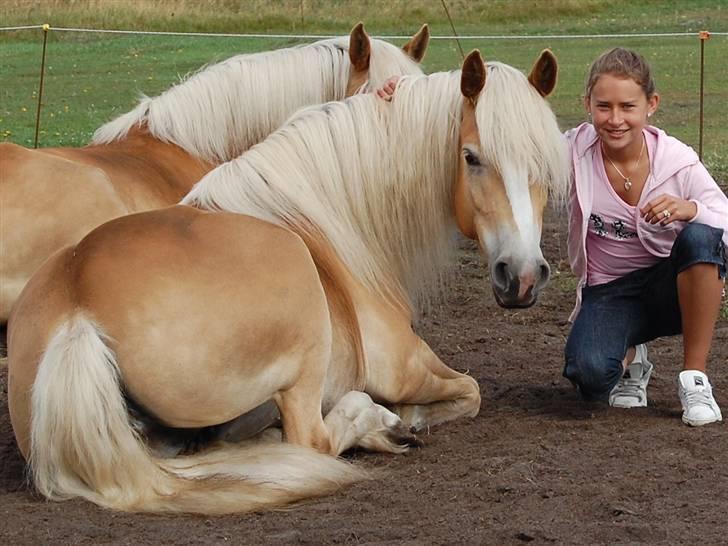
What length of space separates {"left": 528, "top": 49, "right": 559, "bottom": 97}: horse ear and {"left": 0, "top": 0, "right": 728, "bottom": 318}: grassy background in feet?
30.4

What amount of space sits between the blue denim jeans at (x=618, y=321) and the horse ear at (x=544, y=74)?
77 cm

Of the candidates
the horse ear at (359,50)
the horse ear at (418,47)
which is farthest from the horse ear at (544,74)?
the horse ear at (418,47)

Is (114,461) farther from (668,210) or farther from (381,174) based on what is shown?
(668,210)

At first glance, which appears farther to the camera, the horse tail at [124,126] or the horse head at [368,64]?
the horse tail at [124,126]

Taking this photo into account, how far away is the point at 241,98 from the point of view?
592 cm

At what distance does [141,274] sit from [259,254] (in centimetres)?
43

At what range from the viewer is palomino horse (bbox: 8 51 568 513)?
3508mm

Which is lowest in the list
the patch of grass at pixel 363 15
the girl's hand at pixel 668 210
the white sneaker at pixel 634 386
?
the white sneaker at pixel 634 386

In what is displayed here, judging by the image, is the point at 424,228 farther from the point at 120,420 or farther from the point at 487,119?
the point at 120,420

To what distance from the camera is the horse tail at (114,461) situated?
339cm

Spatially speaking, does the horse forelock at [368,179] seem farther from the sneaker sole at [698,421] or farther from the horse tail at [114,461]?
the sneaker sole at [698,421]

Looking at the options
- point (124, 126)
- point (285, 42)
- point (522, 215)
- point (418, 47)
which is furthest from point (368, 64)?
point (285, 42)

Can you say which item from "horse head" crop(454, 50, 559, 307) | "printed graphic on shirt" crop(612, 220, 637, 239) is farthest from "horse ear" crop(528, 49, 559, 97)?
"printed graphic on shirt" crop(612, 220, 637, 239)

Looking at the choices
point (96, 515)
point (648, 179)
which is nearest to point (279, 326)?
point (96, 515)
